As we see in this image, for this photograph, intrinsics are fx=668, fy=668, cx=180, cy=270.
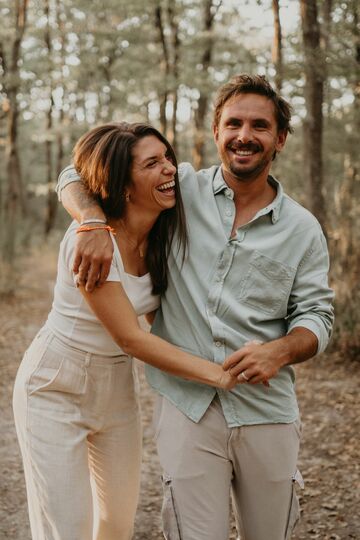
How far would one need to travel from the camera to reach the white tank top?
2521 millimetres

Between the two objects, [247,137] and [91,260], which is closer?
[91,260]

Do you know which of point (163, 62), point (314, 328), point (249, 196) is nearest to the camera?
point (314, 328)

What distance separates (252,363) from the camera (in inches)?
91.0

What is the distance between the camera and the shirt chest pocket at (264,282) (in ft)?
8.31

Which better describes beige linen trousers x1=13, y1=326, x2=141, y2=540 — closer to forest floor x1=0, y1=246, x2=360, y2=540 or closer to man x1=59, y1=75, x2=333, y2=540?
man x1=59, y1=75, x2=333, y2=540

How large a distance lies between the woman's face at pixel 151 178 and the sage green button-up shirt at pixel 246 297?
17 cm

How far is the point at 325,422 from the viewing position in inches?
233

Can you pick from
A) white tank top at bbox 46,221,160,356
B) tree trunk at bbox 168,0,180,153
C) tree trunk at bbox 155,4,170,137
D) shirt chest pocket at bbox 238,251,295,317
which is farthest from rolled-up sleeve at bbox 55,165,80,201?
tree trunk at bbox 168,0,180,153

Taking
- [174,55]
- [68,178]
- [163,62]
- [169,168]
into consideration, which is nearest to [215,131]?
[169,168]

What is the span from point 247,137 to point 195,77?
48.4 ft

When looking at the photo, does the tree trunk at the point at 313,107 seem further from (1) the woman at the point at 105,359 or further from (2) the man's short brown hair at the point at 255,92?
(1) the woman at the point at 105,359

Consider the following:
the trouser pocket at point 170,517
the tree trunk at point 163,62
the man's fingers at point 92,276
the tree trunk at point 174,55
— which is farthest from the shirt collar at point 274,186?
the tree trunk at point 174,55

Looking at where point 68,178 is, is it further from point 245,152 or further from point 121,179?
point 245,152

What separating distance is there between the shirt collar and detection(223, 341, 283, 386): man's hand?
0.55 meters
